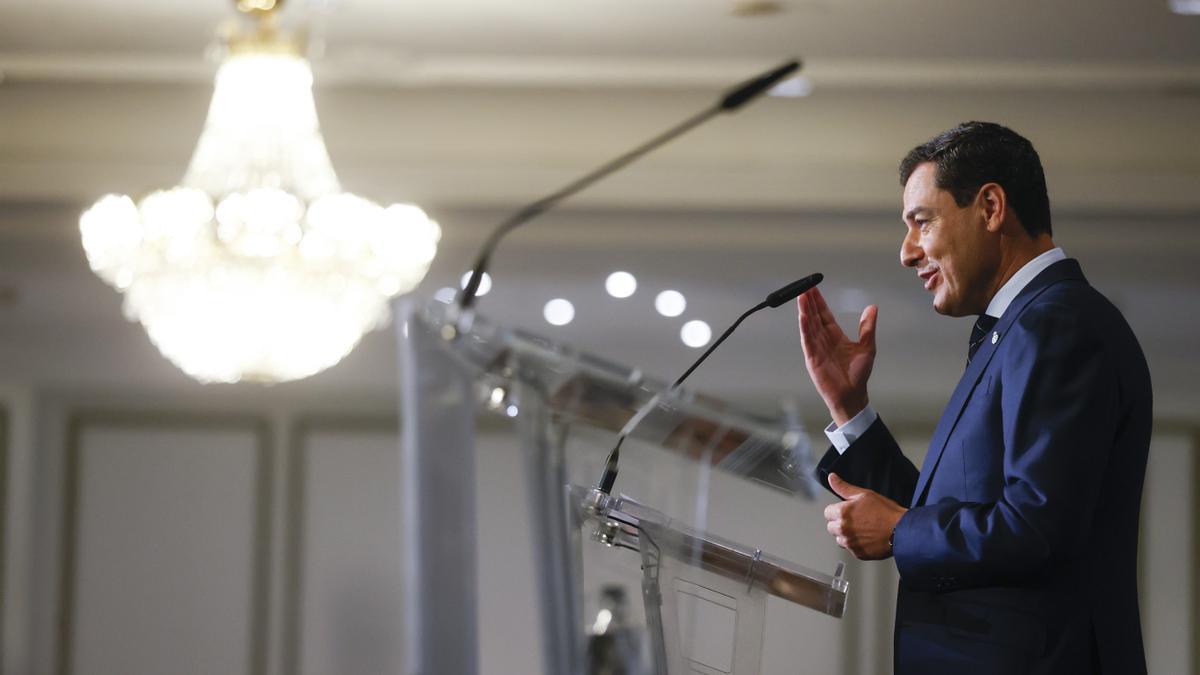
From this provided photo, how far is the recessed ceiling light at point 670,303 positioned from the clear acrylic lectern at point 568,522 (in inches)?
189

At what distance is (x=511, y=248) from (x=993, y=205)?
4546 mm

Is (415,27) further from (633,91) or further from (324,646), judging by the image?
(324,646)

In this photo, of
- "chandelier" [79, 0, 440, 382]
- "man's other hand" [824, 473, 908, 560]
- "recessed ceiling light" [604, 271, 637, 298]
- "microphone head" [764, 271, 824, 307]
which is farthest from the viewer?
"recessed ceiling light" [604, 271, 637, 298]

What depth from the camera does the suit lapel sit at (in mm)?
1521

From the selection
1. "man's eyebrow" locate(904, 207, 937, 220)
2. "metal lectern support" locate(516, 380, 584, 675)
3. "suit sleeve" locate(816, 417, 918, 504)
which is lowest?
"metal lectern support" locate(516, 380, 584, 675)

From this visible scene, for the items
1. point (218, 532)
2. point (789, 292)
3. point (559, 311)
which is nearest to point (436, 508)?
point (789, 292)

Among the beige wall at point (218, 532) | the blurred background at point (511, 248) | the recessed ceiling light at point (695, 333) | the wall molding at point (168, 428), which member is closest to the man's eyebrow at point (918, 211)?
the blurred background at point (511, 248)

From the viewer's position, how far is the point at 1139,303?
6.44 metres

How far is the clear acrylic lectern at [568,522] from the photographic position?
1420 mm

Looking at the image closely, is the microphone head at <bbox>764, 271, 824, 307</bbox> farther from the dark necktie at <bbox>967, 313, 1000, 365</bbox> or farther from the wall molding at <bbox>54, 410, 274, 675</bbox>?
the wall molding at <bbox>54, 410, 274, 675</bbox>

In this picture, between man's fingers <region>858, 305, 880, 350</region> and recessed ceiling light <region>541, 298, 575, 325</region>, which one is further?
recessed ceiling light <region>541, 298, 575, 325</region>

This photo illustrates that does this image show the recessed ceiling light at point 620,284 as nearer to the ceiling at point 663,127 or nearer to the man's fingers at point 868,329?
the ceiling at point 663,127

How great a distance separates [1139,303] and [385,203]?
3.41 meters

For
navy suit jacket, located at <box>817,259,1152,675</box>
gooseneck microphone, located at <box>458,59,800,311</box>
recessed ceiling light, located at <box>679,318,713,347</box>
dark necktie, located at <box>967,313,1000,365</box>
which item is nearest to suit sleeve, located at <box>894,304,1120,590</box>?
navy suit jacket, located at <box>817,259,1152,675</box>
